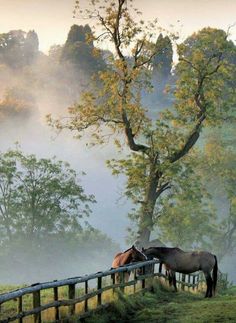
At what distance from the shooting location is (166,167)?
33094 mm

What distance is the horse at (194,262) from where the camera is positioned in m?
21.2

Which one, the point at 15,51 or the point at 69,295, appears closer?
the point at 69,295

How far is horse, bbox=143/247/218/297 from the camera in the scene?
834 inches

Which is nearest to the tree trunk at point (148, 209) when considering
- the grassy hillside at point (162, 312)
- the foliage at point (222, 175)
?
the grassy hillside at point (162, 312)

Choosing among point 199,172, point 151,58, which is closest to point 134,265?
point 151,58

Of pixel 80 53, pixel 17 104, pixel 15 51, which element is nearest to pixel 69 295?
pixel 17 104

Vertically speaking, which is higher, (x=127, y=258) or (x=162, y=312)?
(x=127, y=258)

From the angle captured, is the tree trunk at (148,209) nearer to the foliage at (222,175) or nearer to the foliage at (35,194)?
the foliage at (35,194)

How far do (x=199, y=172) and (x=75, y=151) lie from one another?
5552 cm

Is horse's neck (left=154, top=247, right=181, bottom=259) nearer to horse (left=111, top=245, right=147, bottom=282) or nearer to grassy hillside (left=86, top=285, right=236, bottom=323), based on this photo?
horse (left=111, top=245, right=147, bottom=282)

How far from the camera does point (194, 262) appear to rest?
2133 centimetres

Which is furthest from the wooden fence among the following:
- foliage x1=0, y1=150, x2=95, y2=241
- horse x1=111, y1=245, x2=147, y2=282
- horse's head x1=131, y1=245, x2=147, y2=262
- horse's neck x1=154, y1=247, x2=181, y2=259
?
foliage x1=0, y1=150, x2=95, y2=241

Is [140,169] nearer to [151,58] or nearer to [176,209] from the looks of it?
[151,58]

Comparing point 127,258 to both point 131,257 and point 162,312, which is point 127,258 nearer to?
point 131,257
